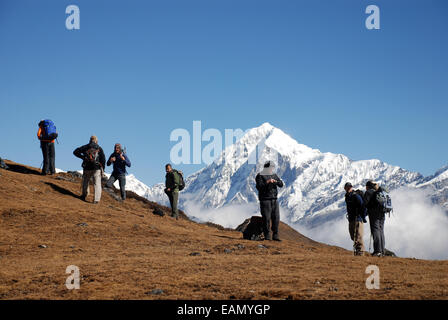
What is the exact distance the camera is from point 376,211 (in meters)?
17.6

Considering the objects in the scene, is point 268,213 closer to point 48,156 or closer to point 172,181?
point 172,181

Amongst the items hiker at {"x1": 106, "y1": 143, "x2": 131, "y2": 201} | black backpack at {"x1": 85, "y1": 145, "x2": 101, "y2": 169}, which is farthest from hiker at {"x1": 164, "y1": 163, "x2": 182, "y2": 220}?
black backpack at {"x1": 85, "y1": 145, "x2": 101, "y2": 169}

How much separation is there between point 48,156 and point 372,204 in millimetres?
17060

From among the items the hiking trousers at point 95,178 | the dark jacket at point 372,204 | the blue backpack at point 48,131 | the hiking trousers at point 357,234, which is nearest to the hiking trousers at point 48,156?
the blue backpack at point 48,131

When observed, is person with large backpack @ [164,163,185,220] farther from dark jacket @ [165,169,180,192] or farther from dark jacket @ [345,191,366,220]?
dark jacket @ [345,191,366,220]

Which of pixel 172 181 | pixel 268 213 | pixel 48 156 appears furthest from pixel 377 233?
pixel 48 156

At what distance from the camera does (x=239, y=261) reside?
1477 centimetres

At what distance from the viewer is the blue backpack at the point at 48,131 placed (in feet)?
83.6

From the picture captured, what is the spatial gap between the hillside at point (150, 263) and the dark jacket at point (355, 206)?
2.10 metres

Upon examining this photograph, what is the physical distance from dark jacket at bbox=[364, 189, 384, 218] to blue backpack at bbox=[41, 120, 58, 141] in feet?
51.0
